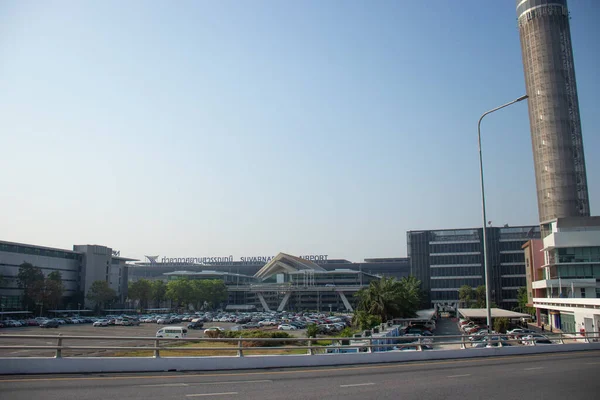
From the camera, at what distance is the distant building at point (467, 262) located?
427 feet

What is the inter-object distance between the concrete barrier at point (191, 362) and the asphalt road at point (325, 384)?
0.71 metres

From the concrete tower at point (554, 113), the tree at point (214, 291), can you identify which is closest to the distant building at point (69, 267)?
the tree at point (214, 291)

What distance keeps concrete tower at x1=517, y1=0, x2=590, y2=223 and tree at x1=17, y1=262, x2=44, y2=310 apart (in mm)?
100935

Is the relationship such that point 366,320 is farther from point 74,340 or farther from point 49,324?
point 49,324

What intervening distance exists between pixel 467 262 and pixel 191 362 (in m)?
126

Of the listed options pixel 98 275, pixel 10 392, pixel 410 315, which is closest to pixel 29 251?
pixel 98 275

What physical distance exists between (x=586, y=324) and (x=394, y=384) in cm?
5259

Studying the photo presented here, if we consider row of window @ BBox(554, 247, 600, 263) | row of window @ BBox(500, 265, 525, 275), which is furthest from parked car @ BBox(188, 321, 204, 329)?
row of window @ BBox(500, 265, 525, 275)

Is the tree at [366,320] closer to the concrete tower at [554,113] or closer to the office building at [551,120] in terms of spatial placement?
the office building at [551,120]

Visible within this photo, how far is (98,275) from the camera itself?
123750 millimetres

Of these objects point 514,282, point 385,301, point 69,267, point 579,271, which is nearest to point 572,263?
point 579,271

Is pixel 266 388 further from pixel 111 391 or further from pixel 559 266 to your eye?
pixel 559 266

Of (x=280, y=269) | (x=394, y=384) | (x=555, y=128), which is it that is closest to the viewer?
(x=394, y=384)

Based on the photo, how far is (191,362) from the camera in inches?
664
